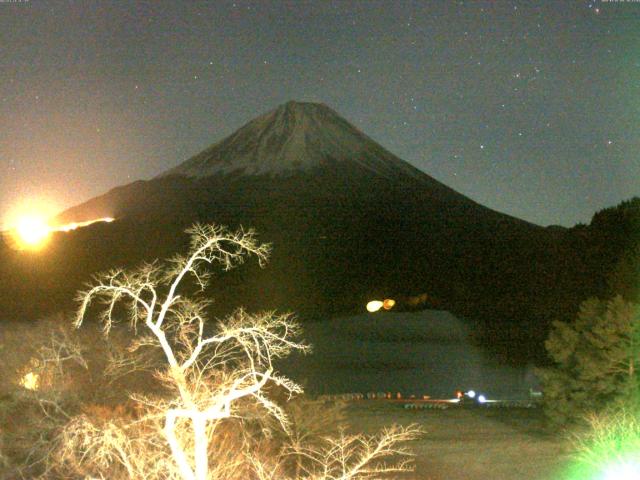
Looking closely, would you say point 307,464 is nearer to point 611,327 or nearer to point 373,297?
point 611,327

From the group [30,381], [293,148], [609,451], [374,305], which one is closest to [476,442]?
[609,451]

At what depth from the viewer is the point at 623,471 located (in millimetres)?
14828

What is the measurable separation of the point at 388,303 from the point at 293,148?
2000 inches

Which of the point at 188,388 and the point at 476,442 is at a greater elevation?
the point at 188,388

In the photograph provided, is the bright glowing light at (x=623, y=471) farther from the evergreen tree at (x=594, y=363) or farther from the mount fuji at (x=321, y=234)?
the mount fuji at (x=321, y=234)

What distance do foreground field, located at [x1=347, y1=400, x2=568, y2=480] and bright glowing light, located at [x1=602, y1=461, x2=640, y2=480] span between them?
5.46 ft

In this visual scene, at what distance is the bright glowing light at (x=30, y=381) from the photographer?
1764 cm

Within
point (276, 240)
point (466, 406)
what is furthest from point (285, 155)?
point (466, 406)

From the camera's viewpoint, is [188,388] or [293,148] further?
[293,148]

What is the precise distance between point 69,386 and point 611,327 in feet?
39.0

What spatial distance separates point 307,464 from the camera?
17109mm

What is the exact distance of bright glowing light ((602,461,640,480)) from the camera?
1456 cm

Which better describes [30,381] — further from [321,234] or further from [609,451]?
[321,234]

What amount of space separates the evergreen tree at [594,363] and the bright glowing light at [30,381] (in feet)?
38.6
